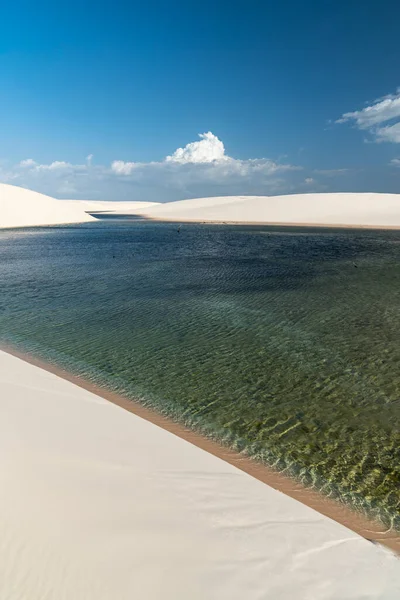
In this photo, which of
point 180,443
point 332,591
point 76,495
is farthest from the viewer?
point 180,443

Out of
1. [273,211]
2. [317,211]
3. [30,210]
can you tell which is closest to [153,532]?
[30,210]

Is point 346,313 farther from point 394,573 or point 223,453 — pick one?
point 394,573

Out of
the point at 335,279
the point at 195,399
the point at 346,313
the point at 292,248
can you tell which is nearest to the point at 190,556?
the point at 195,399

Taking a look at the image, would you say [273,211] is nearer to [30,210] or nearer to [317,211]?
[317,211]

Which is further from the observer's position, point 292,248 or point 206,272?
point 292,248

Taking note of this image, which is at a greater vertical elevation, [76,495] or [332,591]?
[76,495]

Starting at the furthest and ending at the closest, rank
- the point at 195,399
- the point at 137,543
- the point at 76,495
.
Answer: the point at 195,399, the point at 76,495, the point at 137,543

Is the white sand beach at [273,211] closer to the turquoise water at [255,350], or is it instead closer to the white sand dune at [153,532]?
the turquoise water at [255,350]
